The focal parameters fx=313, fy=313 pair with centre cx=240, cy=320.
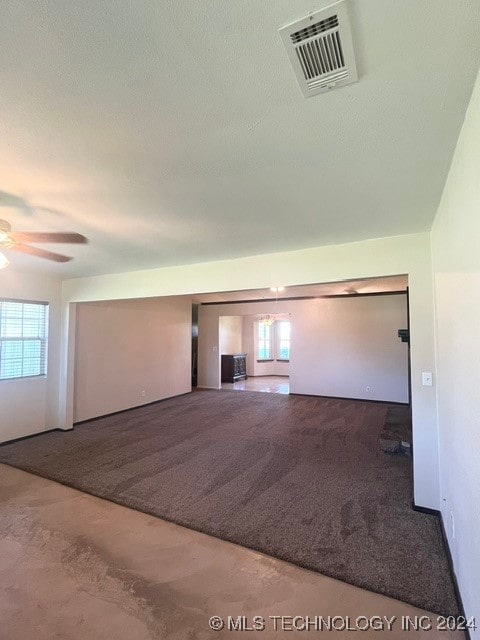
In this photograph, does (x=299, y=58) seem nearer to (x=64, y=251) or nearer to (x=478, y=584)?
(x=478, y=584)

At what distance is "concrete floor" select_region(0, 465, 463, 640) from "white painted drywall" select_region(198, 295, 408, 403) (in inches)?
223

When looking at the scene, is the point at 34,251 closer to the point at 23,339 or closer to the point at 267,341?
the point at 23,339

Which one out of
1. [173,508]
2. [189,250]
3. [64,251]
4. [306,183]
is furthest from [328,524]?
[64,251]

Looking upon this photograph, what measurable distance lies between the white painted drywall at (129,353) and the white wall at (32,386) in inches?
13.6

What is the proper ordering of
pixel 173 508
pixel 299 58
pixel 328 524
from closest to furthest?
pixel 299 58
pixel 328 524
pixel 173 508

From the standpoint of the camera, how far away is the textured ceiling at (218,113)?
947mm

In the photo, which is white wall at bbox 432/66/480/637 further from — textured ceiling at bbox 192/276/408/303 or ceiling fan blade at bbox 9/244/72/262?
textured ceiling at bbox 192/276/408/303

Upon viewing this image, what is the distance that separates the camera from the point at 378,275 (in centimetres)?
302

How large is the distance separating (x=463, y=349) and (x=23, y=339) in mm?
5378

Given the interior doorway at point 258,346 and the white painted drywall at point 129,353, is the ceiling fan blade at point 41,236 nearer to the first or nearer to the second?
the white painted drywall at point 129,353


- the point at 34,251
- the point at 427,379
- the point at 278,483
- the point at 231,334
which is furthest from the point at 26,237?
the point at 231,334

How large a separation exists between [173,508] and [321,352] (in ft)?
18.3

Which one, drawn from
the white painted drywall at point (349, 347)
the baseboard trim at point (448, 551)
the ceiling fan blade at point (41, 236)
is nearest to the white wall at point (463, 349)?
the baseboard trim at point (448, 551)

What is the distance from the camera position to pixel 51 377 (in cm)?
502
